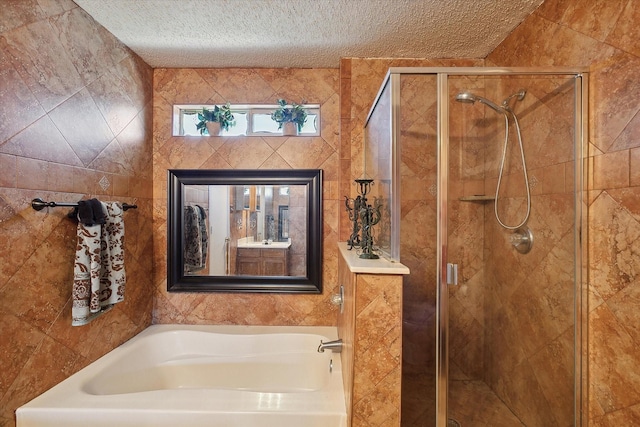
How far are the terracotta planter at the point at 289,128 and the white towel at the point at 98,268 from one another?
113cm

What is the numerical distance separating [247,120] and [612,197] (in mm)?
2079

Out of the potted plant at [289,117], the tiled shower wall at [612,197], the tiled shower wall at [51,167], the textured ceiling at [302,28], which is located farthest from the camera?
the potted plant at [289,117]

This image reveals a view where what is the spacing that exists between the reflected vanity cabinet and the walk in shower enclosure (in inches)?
41.2

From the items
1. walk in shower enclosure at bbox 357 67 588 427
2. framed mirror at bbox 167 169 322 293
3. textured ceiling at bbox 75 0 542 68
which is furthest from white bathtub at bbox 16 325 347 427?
textured ceiling at bbox 75 0 542 68

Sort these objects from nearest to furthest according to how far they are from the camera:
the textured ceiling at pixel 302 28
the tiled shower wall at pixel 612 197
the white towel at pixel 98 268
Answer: the tiled shower wall at pixel 612 197
the white towel at pixel 98 268
the textured ceiling at pixel 302 28

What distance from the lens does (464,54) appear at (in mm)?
1952

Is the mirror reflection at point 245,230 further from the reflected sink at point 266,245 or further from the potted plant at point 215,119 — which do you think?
the potted plant at point 215,119

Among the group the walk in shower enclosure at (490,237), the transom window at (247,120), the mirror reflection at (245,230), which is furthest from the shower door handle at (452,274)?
the transom window at (247,120)

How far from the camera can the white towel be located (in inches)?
55.0

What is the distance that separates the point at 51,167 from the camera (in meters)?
1.37

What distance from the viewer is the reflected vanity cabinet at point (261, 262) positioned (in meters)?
2.17

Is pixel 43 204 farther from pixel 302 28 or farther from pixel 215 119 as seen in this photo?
pixel 302 28

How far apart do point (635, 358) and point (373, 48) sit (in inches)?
77.7

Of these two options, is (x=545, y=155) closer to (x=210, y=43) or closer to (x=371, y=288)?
(x=371, y=288)
